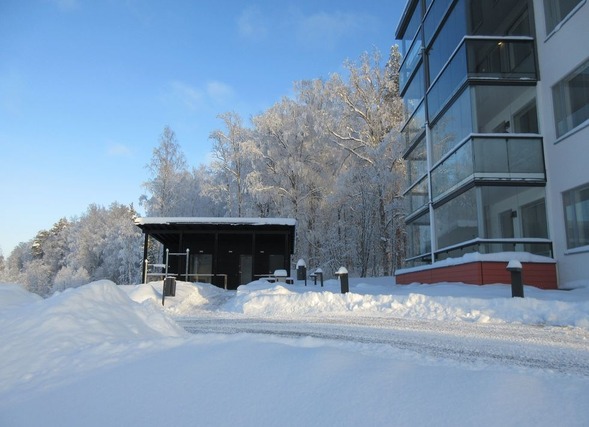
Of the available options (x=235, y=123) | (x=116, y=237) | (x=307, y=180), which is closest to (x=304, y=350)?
(x=307, y=180)

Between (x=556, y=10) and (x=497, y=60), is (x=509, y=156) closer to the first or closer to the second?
(x=497, y=60)

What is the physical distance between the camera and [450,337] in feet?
22.0

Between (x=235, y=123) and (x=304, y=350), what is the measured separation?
106 ft

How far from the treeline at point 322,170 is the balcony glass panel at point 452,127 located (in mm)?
9579

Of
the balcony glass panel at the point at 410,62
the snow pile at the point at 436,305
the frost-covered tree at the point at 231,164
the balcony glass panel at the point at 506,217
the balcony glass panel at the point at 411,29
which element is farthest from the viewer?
the frost-covered tree at the point at 231,164

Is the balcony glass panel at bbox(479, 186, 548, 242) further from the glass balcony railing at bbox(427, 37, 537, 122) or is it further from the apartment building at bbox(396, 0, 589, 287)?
the glass balcony railing at bbox(427, 37, 537, 122)

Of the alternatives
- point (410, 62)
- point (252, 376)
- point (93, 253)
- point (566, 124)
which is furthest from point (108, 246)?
point (252, 376)

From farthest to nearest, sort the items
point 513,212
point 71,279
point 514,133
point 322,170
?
point 71,279 < point 322,170 < point 514,133 < point 513,212

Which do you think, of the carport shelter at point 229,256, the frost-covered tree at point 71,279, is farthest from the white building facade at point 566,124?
the frost-covered tree at point 71,279

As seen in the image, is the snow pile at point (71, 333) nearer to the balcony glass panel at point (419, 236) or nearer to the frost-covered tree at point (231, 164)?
the balcony glass panel at point (419, 236)

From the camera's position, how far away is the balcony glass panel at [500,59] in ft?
45.9

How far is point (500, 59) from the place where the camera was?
559 inches

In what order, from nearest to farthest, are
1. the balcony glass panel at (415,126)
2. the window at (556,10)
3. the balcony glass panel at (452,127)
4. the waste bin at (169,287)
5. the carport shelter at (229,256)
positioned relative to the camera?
the window at (556,10) → the waste bin at (169,287) → the balcony glass panel at (452,127) → the balcony glass panel at (415,126) → the carport shelter at (229,256)

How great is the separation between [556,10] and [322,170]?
19.1 metres
